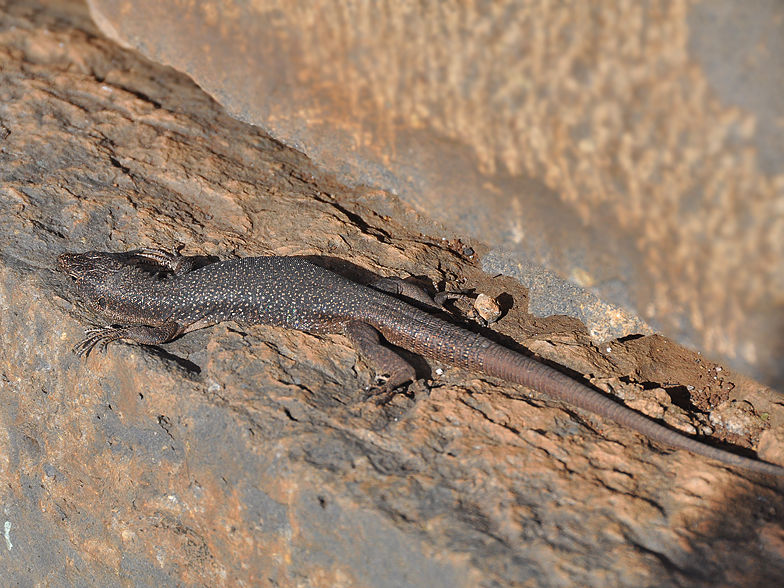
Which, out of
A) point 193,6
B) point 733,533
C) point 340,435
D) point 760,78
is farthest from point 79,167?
point 733,533

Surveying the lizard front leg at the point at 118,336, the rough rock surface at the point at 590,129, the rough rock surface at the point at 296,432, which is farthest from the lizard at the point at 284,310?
the rough rock surface at the point at 590,129

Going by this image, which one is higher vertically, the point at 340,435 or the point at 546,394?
the point at 546,394

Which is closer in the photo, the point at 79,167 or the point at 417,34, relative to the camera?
the point at 417,34

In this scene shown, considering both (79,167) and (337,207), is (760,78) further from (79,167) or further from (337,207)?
(79,167)

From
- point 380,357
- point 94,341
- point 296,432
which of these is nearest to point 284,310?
point 380,357

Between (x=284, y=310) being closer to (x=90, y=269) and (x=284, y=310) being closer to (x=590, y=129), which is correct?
(x=90, y=269)
